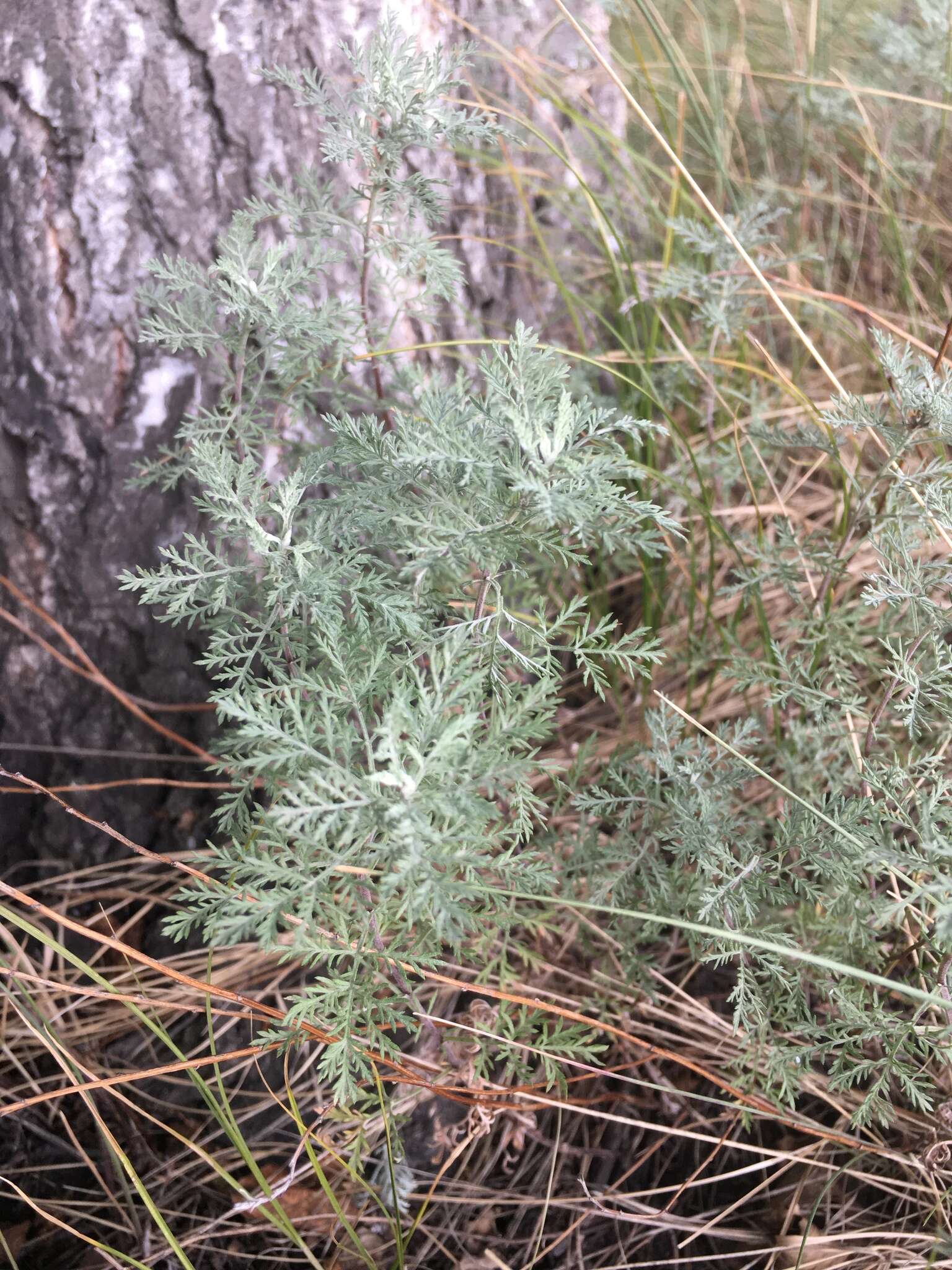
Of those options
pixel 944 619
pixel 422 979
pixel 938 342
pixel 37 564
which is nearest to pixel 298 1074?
pixel 422 979

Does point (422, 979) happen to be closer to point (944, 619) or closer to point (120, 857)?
point (120, 857)

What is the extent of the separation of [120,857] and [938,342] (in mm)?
2392

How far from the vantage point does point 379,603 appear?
1288mm

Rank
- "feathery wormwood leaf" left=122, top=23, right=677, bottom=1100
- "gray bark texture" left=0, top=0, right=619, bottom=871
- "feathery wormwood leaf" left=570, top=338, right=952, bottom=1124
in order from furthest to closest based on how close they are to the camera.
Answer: "gray bark texture" left=0, top=0, right=619, bottom=871
"feathery wormwood leaf" left=570, top=338, right=952, bottom=1124
"feathery wormwood leaf" left=122, top=23, right=677, bottom=1100

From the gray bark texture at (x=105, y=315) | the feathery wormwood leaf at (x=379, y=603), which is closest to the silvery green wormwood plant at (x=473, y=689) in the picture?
the feathery wormwood leaf at (x=379, y=603)

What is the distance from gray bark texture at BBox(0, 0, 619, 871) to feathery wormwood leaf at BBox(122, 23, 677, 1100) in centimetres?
29

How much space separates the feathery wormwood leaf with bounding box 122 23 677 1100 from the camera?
1142 millimetres

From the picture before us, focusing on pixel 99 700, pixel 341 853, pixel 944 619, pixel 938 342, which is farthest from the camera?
pixel 938 342

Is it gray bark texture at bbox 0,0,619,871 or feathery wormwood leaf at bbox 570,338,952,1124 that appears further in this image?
gray bark texture at bbox 0,0,619,871

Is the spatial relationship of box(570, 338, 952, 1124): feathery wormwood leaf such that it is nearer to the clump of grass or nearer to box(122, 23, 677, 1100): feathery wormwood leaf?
the clump of grass

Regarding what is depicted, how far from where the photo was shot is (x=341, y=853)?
3.77ft

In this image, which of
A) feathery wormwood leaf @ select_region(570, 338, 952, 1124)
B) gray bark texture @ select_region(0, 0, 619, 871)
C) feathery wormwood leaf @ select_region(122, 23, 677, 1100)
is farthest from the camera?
gray bark texture @ select_region(0, 0, 619, 871)

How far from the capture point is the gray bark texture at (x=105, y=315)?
71.9 inches

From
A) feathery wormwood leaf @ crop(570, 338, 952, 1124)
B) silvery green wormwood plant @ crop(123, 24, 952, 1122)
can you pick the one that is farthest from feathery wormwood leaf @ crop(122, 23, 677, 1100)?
feathery wormwood leaf @ crop(570, 338, 952, 1124)
